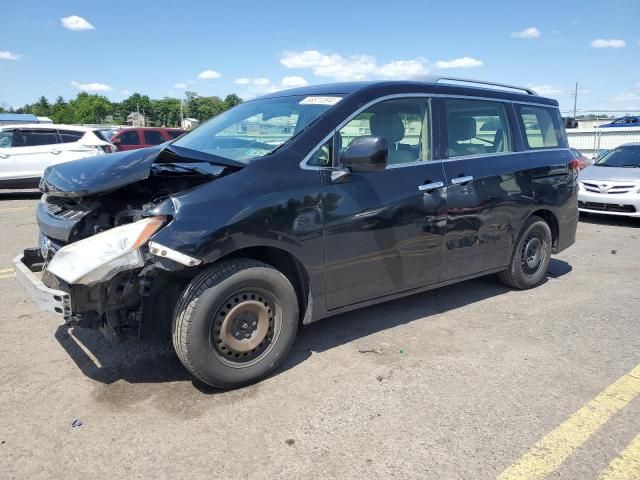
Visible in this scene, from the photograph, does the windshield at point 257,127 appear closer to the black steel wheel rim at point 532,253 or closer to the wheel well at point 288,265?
the wheel well at point 288,265

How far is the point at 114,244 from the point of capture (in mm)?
2912

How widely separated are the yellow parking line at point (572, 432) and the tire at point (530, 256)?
1.86m

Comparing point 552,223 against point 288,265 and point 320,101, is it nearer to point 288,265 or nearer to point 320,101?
point 320,101

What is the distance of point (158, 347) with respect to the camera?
12.9 feet

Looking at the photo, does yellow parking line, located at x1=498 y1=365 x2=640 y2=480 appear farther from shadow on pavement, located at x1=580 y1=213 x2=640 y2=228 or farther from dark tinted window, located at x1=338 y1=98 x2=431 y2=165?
shadow on pavement, located at x1=580 y1=213 x2=640 y2=228

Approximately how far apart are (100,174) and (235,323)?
128 centimetres

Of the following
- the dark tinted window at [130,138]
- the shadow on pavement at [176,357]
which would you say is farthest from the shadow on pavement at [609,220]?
the dark tinted window at [130,138]

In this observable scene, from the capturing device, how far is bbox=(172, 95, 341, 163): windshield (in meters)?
3.65

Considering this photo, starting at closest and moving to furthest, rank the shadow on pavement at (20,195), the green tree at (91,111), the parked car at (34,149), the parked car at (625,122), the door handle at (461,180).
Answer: the door handle at (461,180) < the parked car at (34,149) < the shadow on pavement at (20,195) < the parked car at (625,122) < the green tree at (91,111)

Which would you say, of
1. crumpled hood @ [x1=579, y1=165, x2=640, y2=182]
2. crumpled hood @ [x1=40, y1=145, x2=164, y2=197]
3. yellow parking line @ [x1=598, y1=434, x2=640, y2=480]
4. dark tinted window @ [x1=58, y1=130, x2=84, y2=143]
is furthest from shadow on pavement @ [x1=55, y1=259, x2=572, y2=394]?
dark tinted window @ [x1=58, y1=130, x2=84, y2=143]

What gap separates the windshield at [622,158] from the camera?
10.6m

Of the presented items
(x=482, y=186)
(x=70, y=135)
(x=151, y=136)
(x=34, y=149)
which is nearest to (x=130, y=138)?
(x=151, y=136)

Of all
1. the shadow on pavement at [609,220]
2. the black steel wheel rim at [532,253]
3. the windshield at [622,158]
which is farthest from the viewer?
the windshield at [622,158]

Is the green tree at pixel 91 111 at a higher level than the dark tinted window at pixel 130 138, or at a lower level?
higher
